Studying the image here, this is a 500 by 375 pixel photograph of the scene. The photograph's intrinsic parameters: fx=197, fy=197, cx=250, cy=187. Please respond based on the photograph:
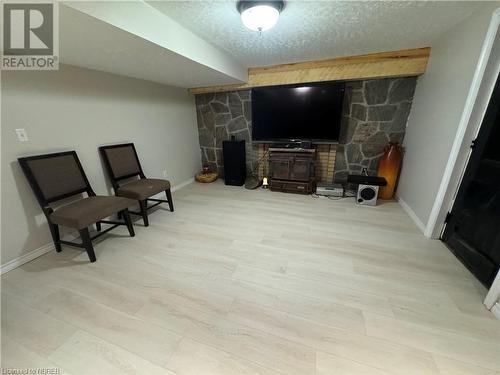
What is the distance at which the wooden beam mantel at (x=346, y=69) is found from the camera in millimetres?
2492

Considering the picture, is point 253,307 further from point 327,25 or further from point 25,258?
point 327,25

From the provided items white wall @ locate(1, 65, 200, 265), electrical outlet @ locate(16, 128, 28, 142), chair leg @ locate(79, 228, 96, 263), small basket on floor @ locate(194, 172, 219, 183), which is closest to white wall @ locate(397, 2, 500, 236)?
small basket on floor @ locate(194, 172, 219, 183)

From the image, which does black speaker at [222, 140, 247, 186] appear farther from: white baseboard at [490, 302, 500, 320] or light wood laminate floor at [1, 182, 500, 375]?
white baseboard at [490, 302, 500, 320]

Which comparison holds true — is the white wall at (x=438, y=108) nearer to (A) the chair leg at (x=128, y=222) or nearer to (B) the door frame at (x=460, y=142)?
(B) the door frame at (x=460, y=142)

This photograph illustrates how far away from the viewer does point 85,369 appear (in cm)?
102

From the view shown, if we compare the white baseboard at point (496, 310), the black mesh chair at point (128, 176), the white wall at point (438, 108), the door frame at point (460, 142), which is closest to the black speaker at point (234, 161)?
the black mesh chair at point (128, 176)

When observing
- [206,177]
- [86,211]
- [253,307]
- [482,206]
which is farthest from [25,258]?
[482,206]

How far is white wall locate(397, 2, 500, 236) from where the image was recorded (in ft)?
5.59

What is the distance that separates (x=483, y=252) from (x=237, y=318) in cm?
198

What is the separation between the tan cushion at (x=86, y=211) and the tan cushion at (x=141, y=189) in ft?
0.60

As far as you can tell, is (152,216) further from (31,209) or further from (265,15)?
(265,15)

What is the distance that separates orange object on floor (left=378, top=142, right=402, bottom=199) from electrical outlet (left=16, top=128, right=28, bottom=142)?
13.4 ft

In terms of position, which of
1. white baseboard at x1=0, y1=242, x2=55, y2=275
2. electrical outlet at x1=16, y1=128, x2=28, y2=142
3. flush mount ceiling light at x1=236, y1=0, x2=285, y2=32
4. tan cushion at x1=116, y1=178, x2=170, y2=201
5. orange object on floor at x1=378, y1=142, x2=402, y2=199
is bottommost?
white baseboard at x1=0, y1=242, x2=55, y2=275

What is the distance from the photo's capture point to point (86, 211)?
1.73m
